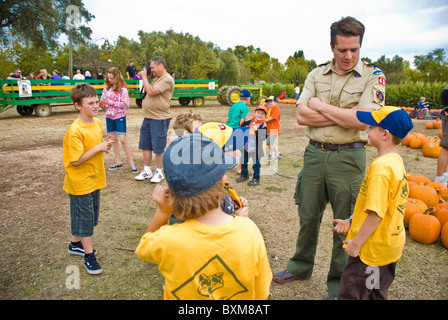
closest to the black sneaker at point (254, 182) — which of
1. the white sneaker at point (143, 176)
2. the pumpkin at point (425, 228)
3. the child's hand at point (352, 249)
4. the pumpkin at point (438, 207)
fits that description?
the white sneaker at point (143, 176)

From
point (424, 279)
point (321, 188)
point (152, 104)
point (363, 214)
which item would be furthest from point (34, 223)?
point (424, 279)

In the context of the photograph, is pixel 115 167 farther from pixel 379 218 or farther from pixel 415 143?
pixel 415 143

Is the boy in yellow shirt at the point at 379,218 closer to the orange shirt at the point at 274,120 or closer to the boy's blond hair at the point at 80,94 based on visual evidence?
the boy's blond hair at the point at 80,94

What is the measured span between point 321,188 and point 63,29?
34.9 meters

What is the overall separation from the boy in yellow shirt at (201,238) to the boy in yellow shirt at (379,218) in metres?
0.90

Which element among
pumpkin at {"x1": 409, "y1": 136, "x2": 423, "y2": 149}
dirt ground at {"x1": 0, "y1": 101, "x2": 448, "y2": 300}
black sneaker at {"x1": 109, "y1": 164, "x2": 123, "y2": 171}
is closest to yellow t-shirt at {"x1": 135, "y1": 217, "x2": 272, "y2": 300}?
dirt ground at {"x1": 0, "y1": 101, "x2": 448, "y2": 300}

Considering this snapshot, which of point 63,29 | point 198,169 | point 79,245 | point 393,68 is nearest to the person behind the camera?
point 198,169

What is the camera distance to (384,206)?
186cm

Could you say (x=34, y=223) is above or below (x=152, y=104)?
below

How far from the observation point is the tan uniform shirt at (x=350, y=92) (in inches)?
97.3

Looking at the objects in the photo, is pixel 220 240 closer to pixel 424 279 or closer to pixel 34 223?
pixel 424 279

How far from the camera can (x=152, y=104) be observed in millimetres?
5512

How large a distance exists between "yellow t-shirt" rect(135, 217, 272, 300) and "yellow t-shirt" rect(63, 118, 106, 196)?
1812 mm

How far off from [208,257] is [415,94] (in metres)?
22.2
